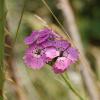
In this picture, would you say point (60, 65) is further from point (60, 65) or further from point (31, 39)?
point (31, 39)

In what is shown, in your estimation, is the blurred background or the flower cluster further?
the blurred background

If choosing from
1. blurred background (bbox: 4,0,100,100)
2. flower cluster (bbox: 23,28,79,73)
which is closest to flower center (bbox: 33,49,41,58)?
flower cluster (bbox: 23,28,79,73)

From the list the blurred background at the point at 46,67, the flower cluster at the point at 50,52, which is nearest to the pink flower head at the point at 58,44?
the flower cluster at the point at 50,52

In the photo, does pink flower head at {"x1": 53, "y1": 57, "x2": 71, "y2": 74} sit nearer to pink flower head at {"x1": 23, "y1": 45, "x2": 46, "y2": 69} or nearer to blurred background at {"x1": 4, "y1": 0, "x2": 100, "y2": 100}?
pink flower head at {"x1": 23, "y1": 45, "x2": 46, "y2": 69}

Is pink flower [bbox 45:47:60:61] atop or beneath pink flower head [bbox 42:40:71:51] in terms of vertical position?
beneath

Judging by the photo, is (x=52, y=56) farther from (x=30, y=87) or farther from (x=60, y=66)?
(x=30, y=87)
